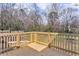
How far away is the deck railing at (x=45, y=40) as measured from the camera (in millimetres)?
1960

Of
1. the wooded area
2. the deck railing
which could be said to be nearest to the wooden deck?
the deck railing

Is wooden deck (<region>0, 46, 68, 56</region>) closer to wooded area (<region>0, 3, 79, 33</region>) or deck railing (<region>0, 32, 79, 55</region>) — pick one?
deck railing (<region>0, 32, 79, 55</region>)

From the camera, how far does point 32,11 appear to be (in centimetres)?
201

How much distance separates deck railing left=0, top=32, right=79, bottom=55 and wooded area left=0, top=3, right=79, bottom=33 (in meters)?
0.06

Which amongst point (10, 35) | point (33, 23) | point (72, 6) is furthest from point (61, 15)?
point (10, 35)

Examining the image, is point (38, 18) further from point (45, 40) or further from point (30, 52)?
point (30, 52)

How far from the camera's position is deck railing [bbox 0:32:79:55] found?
1.96 meters

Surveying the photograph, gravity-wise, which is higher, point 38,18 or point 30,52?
point 38,18

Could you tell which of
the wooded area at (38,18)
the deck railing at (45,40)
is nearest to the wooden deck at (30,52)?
the deck railing at (45,40)

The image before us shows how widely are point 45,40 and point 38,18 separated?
0.90 ft

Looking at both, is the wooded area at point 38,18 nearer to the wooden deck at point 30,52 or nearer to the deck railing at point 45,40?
the deck railing at point 45,40

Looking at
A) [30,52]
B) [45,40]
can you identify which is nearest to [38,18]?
[45,40]

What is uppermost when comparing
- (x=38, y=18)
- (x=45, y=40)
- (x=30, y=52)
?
(x=38, y=18)

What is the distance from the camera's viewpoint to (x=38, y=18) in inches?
78.8
